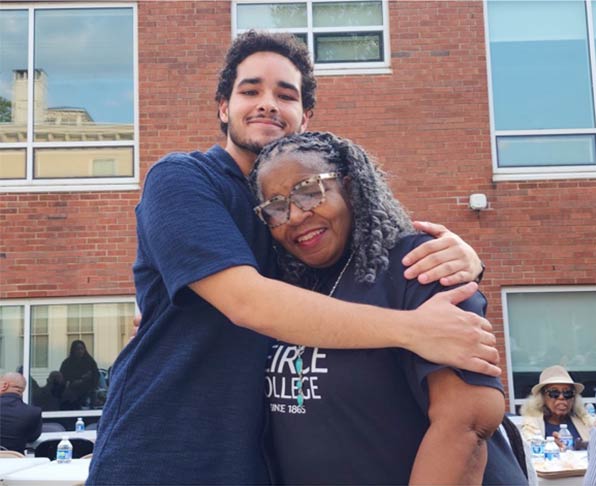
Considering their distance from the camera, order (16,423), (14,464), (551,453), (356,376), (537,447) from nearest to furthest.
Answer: (356,376), (14,464), (551,453), (537,447), (16,423)

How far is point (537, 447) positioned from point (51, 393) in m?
5.97

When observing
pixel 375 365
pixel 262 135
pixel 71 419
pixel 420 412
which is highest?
pixel 262 135

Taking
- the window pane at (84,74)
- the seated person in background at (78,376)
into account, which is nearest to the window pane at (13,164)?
the window pane at (84,74)

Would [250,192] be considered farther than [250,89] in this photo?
No

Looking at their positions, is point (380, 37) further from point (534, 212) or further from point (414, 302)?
A: point (414, 302)

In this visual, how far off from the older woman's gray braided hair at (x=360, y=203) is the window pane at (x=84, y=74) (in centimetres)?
764

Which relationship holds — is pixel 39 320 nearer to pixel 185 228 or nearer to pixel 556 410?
pixel 556 410

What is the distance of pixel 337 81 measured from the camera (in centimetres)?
908

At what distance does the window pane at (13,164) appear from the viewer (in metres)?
9.17

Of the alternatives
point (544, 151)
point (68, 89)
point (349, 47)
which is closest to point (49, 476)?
point (68, 89)

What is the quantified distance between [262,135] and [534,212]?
7.19m

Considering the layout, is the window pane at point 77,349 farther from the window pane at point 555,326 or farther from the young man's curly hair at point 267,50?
the young man's curly hair at point 267,50

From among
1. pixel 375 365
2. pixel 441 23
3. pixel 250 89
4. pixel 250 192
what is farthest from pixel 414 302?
pixel 441 23

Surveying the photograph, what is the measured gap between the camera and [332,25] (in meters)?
9.33
